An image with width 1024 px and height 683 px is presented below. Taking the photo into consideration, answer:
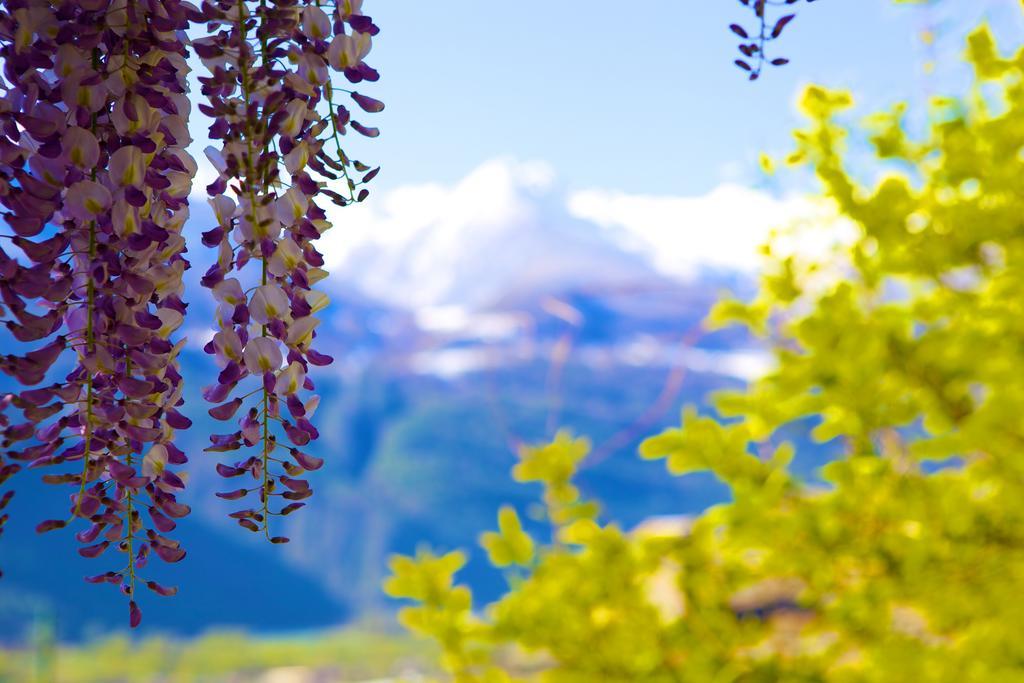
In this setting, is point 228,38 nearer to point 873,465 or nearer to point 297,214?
point 297,214

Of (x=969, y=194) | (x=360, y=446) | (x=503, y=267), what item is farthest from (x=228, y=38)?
(x=503, y=267)

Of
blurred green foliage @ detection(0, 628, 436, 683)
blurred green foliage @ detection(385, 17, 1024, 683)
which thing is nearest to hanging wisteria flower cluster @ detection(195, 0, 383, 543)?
blurred green foliage @ detection(385, 17, 1024, 683)

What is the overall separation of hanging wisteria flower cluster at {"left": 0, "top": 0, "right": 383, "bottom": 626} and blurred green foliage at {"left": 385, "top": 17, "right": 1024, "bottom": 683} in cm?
83

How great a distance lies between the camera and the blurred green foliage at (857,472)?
132 cm

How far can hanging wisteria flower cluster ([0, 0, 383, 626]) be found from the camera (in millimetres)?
627

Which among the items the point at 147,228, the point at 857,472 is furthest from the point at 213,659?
the point at 147,228

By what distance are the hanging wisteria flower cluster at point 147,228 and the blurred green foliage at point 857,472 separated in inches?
32.6

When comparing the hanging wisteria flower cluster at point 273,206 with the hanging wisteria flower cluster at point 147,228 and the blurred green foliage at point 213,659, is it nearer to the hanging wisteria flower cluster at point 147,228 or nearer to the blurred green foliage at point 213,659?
the hanging wisteria flower cluster at point 147,228

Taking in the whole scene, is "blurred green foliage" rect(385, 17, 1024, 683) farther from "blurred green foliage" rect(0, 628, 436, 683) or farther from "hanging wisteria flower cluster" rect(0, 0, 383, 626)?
"blurred green foliage" rect(0, 628, 436, 683)

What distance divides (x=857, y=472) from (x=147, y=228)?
1.03 m

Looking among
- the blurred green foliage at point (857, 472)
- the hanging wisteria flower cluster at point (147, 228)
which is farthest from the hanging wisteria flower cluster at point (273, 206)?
the blurred green foliage at point (857, 472)

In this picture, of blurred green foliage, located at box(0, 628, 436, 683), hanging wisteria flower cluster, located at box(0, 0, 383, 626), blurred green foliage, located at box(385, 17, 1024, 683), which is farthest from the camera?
blurred green foliage, located at box(0, 628, 436, 683)

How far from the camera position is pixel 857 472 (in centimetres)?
134

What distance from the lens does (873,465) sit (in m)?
1.31
